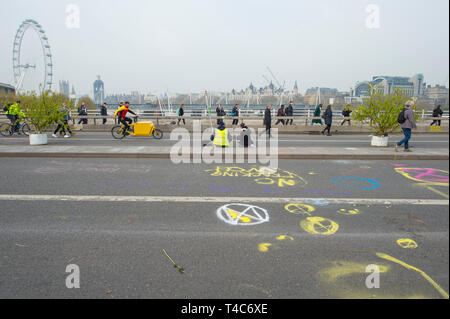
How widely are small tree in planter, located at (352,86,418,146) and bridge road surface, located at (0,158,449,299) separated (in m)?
5.32

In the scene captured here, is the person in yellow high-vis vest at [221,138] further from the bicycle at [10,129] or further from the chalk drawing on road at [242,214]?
the bicycle at [10,129]

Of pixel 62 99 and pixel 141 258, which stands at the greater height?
pixel 62 99

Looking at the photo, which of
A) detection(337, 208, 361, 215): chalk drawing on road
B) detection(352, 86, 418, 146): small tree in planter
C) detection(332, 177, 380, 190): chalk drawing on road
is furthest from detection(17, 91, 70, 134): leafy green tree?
detection(352, 86, 418, 146): small tree in planter

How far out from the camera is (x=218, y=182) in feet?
25.0

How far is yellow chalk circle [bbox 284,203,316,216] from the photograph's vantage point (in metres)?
5.43

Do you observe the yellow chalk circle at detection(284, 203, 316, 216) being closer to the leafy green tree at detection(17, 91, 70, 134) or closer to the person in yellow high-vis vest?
the person in yellow high-vis vest

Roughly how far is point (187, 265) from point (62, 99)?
43.4ft

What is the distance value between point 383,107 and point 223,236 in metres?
11.3

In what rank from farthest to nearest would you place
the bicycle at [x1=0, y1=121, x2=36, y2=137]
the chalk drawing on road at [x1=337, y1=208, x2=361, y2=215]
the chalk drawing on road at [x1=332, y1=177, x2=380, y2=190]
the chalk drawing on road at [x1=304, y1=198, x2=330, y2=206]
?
the bicycle at [x1=0, y1=121, x2=36, y2=137]
the chalk drawing on road at [x1=332, y1=177, x2=380, y2=190]
the chalk drawing on road at [x1=304, y1=198, x2=330, y2=206]
the chalk drawing on road at [x1=337, y1=208, x2=361, y2=215]

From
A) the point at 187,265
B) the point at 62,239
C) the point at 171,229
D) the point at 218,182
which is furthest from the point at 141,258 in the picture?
the point at 218,182

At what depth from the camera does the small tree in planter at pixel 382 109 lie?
1263 cm

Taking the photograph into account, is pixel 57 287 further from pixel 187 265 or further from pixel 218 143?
pixel 218 143

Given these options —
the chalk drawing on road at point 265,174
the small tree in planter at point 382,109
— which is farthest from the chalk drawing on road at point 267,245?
the small tree in planter at point 382,109

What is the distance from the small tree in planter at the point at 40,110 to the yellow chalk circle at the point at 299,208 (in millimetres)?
12226
